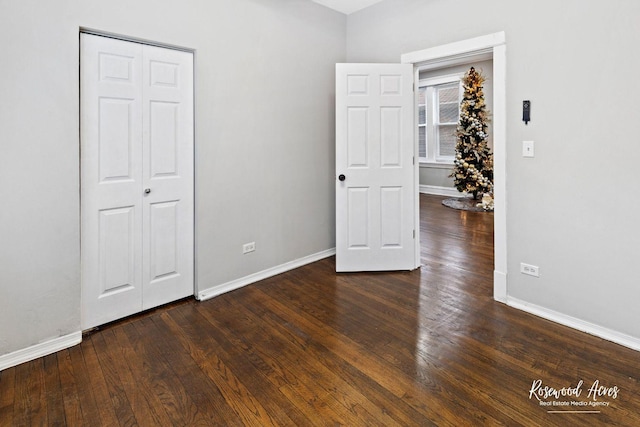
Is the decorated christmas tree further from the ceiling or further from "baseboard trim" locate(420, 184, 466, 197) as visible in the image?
the ceiling

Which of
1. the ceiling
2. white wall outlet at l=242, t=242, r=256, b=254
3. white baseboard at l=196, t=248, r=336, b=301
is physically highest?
the ceiling

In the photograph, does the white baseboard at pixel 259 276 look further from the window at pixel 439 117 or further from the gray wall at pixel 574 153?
the window at pixel 439 117

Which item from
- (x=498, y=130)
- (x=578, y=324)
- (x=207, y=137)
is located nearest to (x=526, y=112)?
(x=498, y=130)

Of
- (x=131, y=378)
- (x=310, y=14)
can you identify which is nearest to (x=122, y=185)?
(x=131, y=378)

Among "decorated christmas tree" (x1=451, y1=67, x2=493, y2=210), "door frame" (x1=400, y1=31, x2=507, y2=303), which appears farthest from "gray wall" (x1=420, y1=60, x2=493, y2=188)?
"door frame" (x1=400, y1=31, x2=507, y2=303)

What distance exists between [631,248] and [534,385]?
1114 millimetres

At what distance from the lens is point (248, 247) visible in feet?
11.1

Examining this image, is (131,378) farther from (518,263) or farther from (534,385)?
(518,263)

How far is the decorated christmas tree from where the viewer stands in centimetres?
720

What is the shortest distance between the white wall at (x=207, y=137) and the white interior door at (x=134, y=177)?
0.33 feet

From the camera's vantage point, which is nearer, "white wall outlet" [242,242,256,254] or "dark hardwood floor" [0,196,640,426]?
"dark hardwood floor" [0,196,640,426]

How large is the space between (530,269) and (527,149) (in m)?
0.89

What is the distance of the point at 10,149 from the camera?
205 centimetres

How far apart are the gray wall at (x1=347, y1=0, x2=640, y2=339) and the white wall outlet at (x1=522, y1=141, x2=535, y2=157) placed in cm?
3
